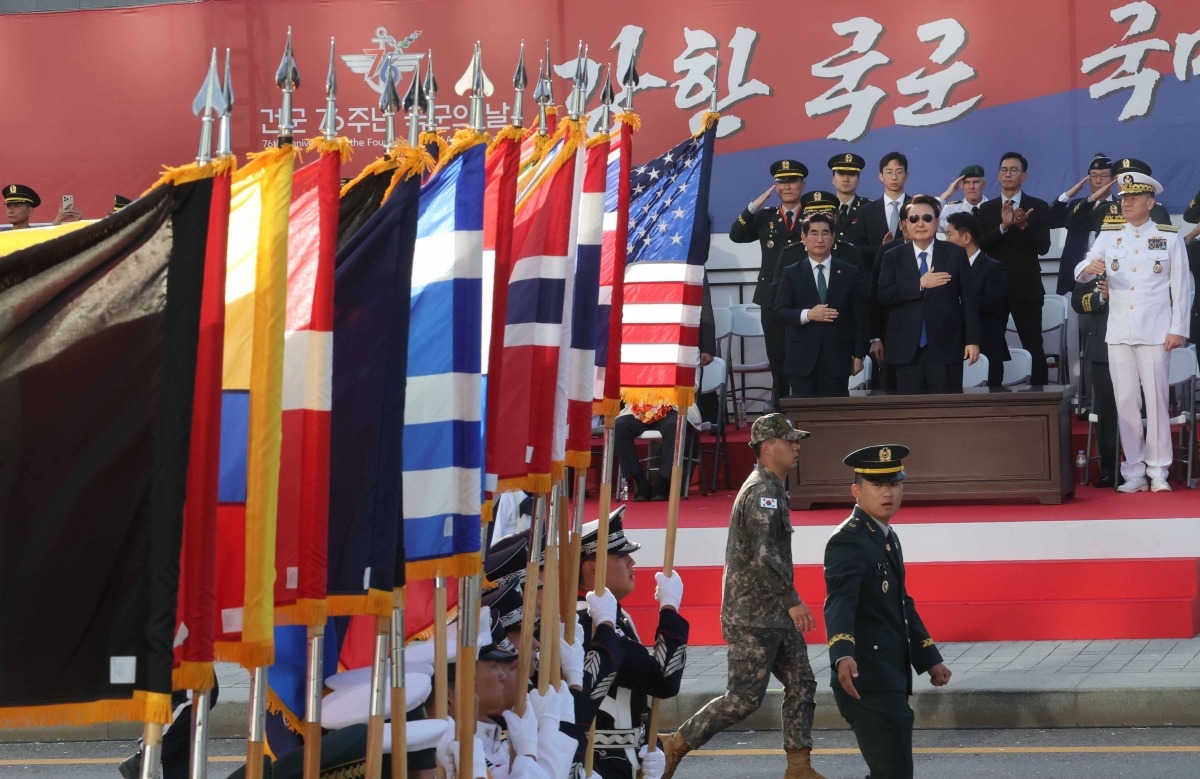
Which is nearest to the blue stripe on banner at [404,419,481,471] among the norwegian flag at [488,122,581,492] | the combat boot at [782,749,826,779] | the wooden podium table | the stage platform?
the norwegian flag at [488,122,581,492]

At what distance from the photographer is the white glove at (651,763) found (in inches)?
290

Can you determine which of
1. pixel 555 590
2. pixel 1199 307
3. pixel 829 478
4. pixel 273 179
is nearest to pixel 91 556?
pixel 273 179

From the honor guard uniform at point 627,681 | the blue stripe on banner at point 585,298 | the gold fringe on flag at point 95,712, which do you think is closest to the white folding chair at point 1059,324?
the honor guard uniform at point 627,681

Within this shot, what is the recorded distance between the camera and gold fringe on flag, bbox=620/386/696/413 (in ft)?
26.5

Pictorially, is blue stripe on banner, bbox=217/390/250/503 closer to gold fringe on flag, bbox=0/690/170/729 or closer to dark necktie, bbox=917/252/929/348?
gold fringe on flag, bbox=0/690/170/729

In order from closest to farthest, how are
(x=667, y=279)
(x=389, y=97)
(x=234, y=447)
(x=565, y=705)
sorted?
(x=234, y=447), (x=389, y=97), (x=565, y=705), (x=667, y=279)

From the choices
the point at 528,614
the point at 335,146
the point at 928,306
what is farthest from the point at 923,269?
the point at 335,146

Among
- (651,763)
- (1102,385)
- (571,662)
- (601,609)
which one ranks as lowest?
(651,763)

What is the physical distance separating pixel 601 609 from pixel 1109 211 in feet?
27.6

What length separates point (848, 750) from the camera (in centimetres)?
930

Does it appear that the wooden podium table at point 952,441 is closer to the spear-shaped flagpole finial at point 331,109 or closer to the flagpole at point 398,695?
the flagpole at point 398,695

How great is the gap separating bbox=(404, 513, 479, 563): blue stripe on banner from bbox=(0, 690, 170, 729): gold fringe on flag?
1641 millimetres

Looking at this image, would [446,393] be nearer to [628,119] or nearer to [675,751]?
[628,119]

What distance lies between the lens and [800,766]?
844 cm
